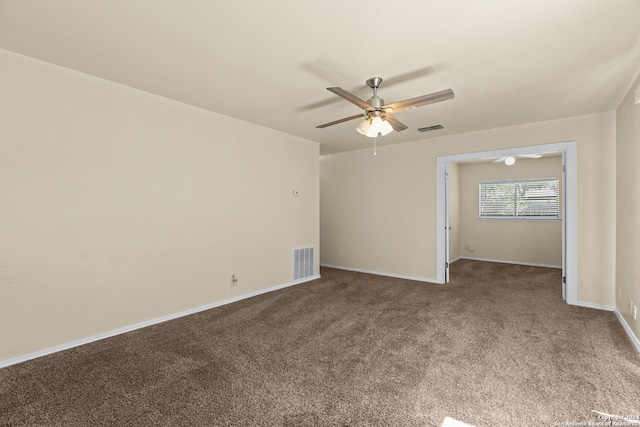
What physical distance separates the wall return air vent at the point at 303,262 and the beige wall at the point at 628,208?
389 centimetres

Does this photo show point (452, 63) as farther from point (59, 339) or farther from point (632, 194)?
point (59, 339)

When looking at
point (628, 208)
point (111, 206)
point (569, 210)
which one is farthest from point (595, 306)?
point (111, 206)

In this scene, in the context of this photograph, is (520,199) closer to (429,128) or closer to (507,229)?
(507,229)

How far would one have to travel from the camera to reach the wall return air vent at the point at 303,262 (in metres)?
4.87

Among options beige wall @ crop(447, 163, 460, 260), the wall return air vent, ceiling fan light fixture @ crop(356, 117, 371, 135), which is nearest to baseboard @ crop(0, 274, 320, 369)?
the wall return air vent

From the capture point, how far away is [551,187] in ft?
20.6

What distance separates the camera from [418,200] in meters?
5.06

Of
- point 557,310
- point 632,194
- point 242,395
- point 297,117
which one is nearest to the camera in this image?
point 242,395

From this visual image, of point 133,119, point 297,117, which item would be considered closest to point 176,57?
point 133,119

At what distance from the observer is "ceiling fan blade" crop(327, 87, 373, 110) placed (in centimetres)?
212

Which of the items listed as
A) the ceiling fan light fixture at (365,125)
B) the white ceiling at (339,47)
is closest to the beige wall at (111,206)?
the white ceiling at (339,47)

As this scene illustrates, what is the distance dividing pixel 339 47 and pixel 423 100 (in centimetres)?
75

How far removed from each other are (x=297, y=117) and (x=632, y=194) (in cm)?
355

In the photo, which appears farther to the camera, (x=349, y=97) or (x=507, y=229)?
(x=507, y=229)
